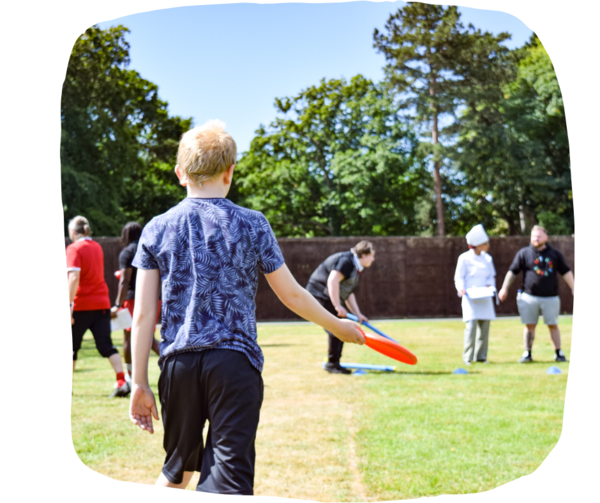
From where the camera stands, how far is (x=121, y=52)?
2645cm

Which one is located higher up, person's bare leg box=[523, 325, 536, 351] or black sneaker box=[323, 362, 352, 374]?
person's bare leg box=[523, 325, 536, 351]

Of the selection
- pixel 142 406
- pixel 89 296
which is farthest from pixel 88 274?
pixel 142 406

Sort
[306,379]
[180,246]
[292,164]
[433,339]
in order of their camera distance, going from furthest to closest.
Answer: [292,164] < [433,339] < [306,379] < [180,246]

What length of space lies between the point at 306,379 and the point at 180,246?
523cm

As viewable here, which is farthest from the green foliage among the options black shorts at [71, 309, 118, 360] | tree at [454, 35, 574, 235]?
black shorts at [71, 309, 118, 360]

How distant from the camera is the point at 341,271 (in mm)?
7535

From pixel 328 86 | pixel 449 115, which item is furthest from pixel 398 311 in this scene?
pixel 328 86

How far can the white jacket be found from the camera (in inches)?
340

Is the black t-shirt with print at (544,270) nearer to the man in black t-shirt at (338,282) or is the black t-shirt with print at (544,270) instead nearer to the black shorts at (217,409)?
the man in black t-shirt at (338,282)

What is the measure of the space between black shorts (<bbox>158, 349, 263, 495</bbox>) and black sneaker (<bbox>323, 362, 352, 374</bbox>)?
557cm

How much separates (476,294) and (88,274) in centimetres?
A: 489

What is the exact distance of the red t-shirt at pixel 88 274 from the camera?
6242 mm

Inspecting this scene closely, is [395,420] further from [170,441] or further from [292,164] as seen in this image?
[292,164]

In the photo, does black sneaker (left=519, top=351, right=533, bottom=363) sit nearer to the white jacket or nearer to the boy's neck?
the white jacket
